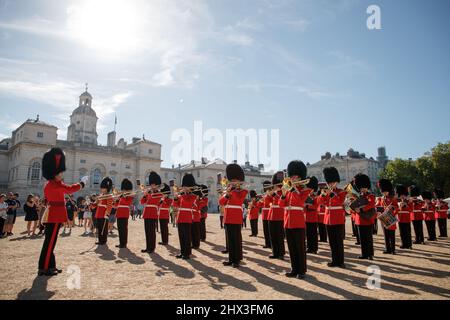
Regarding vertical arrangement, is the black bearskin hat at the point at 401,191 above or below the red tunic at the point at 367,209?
above

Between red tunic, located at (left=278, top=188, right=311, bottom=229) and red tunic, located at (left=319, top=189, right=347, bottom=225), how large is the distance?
1.61m

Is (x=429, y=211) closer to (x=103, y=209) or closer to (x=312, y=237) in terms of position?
(x=312, y=237)

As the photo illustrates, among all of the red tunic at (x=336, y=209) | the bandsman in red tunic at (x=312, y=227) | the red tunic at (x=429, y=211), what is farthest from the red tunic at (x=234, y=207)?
the red tunic at (x=429, y=211)

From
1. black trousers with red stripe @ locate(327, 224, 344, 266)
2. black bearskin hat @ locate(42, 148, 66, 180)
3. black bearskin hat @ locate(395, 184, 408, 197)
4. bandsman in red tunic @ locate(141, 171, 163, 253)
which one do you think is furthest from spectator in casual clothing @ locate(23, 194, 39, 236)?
black bearskin hat @ locate(395, 184, 408, 197)

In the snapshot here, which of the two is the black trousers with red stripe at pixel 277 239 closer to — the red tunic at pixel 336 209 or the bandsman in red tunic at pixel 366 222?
the red tunic at pixel 336 209

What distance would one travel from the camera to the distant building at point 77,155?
156 feet

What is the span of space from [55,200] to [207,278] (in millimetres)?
4082

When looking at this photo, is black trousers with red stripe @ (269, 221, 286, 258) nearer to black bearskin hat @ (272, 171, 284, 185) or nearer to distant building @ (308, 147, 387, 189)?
black bearskin hat @ (272, 171, 284, 185)

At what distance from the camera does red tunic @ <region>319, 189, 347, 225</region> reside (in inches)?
308

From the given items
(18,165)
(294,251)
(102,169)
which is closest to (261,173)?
(102,169)

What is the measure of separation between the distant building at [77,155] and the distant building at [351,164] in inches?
1719
